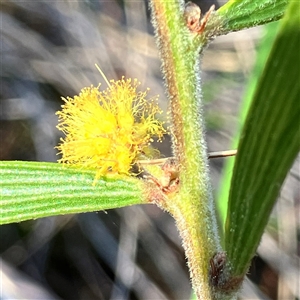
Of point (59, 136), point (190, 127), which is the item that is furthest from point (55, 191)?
point (59, 136)

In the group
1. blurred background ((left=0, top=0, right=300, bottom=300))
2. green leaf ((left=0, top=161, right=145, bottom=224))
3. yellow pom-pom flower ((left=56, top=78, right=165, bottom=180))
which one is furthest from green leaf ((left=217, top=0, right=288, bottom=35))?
blurred background ((left=0, top=0, right=300, bottom=300))

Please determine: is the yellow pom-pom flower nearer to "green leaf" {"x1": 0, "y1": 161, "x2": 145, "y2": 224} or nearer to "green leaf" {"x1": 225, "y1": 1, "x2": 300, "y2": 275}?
"green leaf" {"x1": 0, "y1": 161, "x2": 145, "y2": 224}

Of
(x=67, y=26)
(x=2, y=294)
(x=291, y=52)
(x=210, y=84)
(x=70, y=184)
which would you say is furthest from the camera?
(x=67, y=26)

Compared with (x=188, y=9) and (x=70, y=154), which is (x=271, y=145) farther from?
(x=70, y=154)

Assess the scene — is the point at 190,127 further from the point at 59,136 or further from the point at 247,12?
the point at 59,136

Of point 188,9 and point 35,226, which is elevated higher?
point 188,9

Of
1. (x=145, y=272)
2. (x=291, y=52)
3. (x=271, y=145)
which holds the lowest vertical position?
(x=145, y=272)

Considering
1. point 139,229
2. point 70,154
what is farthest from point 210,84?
point 70,154
